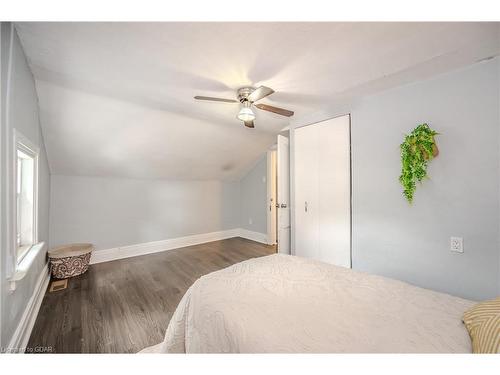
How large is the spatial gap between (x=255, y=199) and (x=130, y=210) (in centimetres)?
253

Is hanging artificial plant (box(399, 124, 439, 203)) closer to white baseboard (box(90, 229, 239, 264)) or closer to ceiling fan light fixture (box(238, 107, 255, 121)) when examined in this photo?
ceiling fan light fixture (box(238, 107, 255, 121))

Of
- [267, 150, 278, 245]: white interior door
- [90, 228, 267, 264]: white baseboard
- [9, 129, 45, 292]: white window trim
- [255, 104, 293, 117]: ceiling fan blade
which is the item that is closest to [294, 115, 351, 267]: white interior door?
[255, 104, 293, 117]: ceiling fan blade

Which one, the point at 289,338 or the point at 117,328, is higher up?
the point at 289,338

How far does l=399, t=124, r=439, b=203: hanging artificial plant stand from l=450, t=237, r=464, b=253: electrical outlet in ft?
1.38

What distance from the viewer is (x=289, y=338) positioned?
0.83 meters

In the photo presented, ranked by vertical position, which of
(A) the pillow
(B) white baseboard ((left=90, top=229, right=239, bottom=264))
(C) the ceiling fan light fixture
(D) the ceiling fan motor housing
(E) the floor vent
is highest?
(D) the ceiling fan motor housing

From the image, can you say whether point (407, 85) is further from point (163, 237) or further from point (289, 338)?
point (163, 237)

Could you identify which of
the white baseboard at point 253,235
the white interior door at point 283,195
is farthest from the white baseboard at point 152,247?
the white interior door at point 283,195

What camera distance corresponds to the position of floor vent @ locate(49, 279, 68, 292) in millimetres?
2454

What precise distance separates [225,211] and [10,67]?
13.2 ft

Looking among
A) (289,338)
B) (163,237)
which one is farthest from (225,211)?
(289,338)

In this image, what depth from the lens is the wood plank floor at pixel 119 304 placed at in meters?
1.63

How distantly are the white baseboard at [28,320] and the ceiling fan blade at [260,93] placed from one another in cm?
245
